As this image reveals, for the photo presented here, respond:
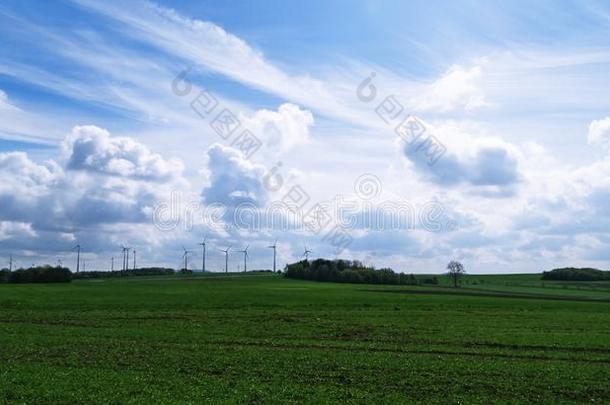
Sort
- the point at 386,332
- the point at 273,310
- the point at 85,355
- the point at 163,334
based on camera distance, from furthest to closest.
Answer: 1. the point at 273,310
2. the point at 386,332
3. the point at 163,334
4. the point at 85,355

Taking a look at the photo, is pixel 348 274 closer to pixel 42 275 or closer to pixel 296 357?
pixel 42 275

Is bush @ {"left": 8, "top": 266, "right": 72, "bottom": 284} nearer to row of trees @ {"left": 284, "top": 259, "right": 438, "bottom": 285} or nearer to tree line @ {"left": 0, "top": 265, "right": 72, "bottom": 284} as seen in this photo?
tree line @ {"left": 0, "top": 265, "right": 72, "bottom": 284}

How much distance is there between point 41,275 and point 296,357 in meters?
151

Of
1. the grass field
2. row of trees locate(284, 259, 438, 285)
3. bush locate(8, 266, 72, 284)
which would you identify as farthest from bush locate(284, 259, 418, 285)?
the grass field

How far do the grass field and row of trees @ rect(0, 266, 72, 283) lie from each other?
112m

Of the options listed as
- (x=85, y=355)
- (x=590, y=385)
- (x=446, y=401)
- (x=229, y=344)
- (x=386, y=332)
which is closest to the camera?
(x=446, y=401)

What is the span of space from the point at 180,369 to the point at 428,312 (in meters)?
41.2

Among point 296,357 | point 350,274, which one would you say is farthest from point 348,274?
point 296,357

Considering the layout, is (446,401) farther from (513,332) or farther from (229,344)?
(513,332)

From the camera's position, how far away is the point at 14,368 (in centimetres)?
2827

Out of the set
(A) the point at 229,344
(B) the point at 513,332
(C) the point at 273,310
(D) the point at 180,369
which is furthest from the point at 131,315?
(B) the point at 513,332

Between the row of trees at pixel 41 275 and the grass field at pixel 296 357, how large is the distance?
112221 millimetres

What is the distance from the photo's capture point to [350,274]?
182 m

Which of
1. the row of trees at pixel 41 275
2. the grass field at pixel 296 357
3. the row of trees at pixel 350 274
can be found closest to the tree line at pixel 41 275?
the row of trees at pixel 41 275
